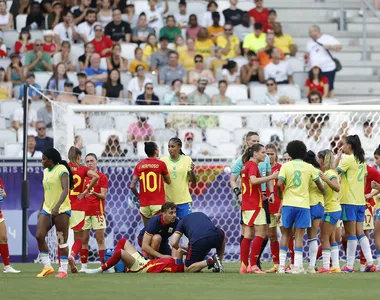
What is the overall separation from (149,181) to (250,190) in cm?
211

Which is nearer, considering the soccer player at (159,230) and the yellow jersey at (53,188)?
the yellow jersey at (53,188)

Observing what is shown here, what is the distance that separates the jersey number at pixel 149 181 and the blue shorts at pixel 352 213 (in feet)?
9.45

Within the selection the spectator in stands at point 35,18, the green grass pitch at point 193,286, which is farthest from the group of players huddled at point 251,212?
the spectator in stands at point 35,18

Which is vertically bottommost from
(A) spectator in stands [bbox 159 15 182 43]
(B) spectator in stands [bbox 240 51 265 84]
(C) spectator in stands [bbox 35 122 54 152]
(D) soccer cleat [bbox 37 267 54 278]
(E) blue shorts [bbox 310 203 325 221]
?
(D) soccer cleat [bbox 37 267 54 278]

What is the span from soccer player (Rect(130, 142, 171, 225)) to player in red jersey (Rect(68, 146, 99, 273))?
735mm

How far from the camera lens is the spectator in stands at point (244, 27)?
2616cm

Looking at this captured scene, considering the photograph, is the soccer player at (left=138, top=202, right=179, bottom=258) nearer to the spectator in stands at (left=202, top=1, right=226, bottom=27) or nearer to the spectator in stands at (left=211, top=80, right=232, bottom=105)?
the spectator in stands at (left=211, top=80, right=232, bottom=105)

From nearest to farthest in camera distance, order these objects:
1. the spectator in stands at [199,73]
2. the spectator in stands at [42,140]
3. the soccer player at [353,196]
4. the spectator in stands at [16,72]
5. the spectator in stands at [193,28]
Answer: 1. the soccer player at [353,196]
2. the spectator in stands at [42,140]
3. the spectator in stands at [16,72]
4. the spectator in stands at [199,73]
5. the spectator in stands at [193,28]

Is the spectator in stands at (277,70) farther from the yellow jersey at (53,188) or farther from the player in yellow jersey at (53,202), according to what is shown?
the yellow jersey at (53,188)

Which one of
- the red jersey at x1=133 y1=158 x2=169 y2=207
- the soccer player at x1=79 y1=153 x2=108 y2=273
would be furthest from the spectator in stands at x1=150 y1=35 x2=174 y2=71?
the red jersey at x1=133 y1=158 x2=169 y2=207

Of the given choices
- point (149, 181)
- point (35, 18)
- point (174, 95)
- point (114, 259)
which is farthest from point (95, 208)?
point (35, 18)

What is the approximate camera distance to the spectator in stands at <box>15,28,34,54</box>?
2442 cm

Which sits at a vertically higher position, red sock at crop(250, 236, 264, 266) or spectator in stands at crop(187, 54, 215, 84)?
spectator in stands at crop(187, 54, 215, 84)

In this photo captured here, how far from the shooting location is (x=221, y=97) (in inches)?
904
